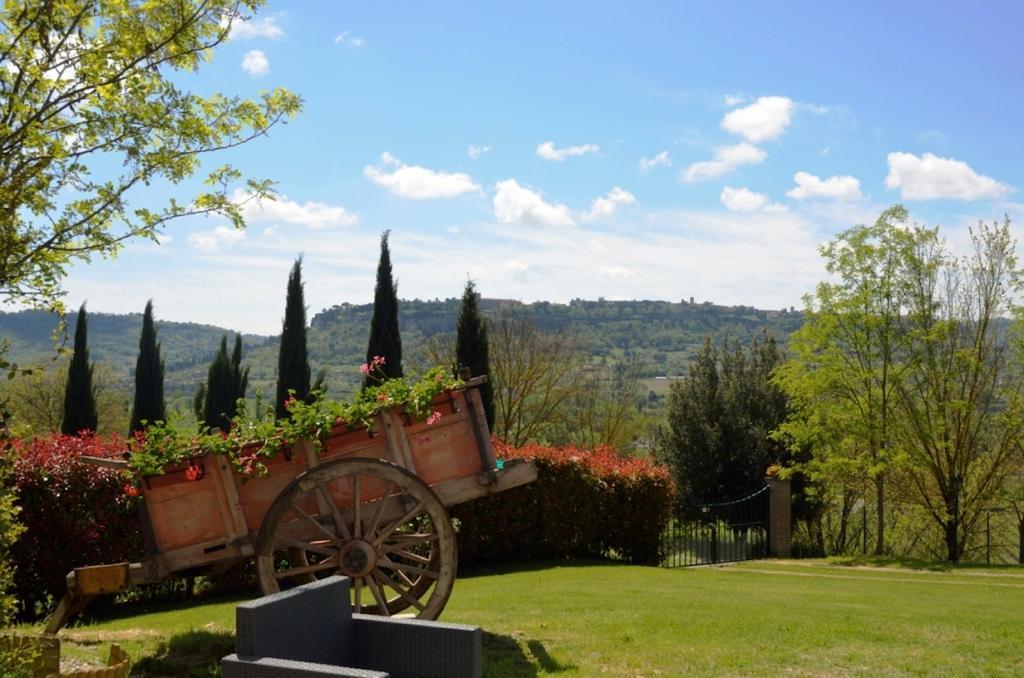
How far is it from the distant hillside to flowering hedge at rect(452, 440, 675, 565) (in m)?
91.0

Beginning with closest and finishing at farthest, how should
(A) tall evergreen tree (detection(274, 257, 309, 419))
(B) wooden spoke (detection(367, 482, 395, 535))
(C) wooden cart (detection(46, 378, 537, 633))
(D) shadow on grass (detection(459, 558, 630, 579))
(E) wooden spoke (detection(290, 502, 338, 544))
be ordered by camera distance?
(C) wooden cart (detection(46, 378, 537, 633)) → (E) wooden spoke (detection(290, 502, 338, 544)) → (B) wooden spoke (detection(367, 482, 395, 535)) → (D) shadow on grass (detection(459, 558, 630, 579)) → (A) tall evergreen tree (detection(274, 257, 309, 419))

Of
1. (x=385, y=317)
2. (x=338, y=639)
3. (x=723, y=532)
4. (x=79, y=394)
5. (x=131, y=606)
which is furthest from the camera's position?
(x=79, y=394)

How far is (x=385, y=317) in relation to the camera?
28.8 m

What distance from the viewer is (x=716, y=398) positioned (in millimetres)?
28359

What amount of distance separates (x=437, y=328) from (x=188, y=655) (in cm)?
10860

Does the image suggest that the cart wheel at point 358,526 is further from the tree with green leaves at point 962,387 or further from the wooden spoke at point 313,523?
the tree with green leaves at point 962,387

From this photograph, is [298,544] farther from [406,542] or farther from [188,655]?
[188,655]

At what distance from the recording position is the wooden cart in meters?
6.14

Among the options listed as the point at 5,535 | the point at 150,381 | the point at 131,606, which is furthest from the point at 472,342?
the point at 5,535

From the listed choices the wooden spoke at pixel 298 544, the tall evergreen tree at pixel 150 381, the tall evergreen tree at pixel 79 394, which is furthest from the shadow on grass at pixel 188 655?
the tall evergreen tree at pixel 150 381

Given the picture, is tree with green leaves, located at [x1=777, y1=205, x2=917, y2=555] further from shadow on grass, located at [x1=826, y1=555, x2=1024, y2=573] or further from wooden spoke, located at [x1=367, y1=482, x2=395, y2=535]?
wooden spoke, located at [x1=367, y1=482, x2=395, y2=535]

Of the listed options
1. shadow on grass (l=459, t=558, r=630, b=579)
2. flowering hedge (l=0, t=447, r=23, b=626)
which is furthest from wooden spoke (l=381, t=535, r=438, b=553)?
shadow on grass (l=459, t=558, r=630, b=579)

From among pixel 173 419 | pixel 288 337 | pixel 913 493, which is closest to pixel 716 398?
pixel 913 493

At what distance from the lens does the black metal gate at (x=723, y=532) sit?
19891mm
